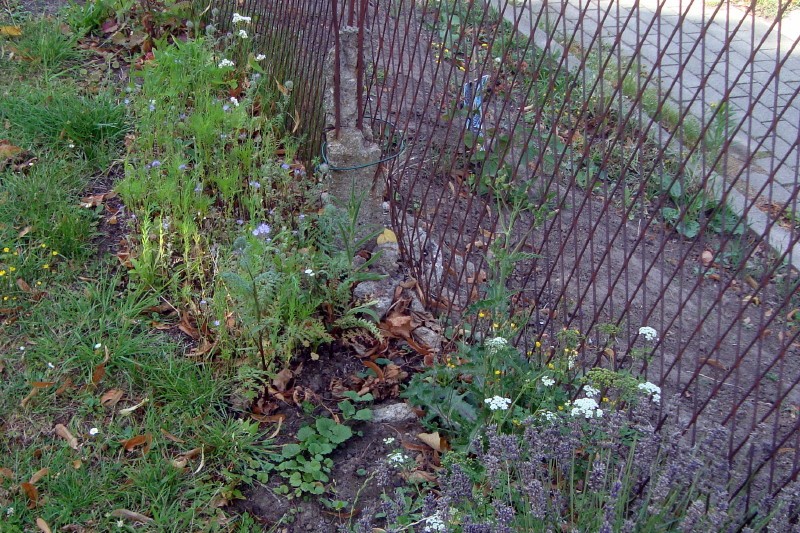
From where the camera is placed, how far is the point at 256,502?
8.76 ft

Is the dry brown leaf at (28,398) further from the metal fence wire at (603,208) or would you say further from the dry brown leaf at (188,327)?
the metal fence wire at (603,208)

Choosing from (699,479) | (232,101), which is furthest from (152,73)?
(699,479)

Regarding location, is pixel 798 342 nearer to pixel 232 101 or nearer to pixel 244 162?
pixel 244 162

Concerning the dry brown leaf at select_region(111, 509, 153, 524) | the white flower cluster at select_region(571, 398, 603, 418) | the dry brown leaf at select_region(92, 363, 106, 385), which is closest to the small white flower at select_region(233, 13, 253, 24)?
the dry brown leaf at select_region(92, 363, 106, 385)

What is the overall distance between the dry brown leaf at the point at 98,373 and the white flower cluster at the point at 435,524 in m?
1.56

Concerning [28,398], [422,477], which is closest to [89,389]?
[28,398]

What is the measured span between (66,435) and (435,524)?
1525 mm

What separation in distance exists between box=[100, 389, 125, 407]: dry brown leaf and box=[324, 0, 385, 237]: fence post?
127 cm

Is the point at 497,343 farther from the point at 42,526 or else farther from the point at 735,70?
the point at 735,70

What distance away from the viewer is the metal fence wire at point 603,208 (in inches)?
106

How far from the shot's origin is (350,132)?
349 cm

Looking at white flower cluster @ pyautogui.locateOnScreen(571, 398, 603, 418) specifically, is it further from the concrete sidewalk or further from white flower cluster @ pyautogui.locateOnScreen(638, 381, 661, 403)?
the concrete sidewalk

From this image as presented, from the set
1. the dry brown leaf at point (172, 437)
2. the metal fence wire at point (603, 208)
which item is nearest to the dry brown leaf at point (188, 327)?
the dry brown leaf at point (172, 437)

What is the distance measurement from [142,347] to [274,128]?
166cm
